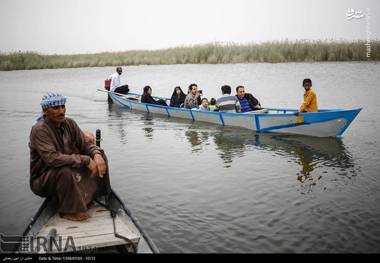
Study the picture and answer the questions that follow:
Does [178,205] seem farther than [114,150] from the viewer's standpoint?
Answer: No

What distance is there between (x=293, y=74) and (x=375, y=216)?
24772mm

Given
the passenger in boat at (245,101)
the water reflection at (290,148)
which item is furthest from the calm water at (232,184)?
the passenger in boat at (245,101)

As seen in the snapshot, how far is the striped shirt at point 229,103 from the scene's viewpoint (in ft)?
42.6

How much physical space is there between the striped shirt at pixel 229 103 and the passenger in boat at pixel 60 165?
8.24 meters

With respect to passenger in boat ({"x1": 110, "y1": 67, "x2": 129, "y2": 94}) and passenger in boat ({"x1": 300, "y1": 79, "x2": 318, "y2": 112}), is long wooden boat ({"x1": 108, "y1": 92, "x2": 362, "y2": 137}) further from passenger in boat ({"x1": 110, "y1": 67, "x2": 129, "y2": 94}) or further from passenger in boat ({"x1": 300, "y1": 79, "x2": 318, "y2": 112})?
passenger in boat ({"x1": 110, "y1": 67, "x2": 129, "y2": 94})

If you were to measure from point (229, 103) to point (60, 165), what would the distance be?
8.84 m

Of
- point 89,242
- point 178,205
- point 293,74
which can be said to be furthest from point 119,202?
point 293,74

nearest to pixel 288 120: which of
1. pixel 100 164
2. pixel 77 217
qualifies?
pixel 100 164

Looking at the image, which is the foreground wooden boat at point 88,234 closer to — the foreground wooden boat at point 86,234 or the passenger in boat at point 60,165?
the foreground wooden boat at point 86,234

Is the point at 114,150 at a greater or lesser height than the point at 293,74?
lesser

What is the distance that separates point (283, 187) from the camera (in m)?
7.53

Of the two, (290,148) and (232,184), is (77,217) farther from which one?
(290,148)

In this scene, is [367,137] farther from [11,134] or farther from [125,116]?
[11,134]

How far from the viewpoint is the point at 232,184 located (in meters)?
7.79
